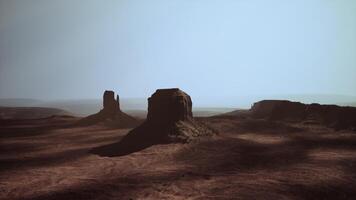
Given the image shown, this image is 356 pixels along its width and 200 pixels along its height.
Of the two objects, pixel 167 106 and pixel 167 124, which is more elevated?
pixel 167 106

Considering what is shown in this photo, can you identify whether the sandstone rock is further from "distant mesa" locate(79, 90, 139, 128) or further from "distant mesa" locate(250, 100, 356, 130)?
"distant mesa" locate(250, 100, 356, 130)

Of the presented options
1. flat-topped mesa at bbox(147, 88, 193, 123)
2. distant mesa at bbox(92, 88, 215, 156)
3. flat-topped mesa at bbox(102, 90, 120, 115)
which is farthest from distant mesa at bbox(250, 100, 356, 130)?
flat-topped mesa at bbox(102, 90, 120, 115)

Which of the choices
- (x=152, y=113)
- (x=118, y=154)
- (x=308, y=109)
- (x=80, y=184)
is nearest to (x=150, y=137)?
(x=152, y=113)

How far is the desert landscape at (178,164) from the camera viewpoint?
1447cm

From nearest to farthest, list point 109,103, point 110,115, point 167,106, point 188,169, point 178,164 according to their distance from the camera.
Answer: point 188,169, point 178,164, point 167,106, point 110,115, point 109,103

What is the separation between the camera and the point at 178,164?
2019cm

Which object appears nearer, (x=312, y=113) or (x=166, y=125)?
(x=166, y=125)

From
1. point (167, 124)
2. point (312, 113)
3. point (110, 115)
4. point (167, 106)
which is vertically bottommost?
point (110, 115)

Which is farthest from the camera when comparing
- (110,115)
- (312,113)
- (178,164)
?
(110,115)

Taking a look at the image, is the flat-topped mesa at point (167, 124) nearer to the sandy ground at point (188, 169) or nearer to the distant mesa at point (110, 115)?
the sandy ground at point (188, 169)

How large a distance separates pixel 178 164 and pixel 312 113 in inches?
1312

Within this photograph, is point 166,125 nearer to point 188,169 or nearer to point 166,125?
point 166,125

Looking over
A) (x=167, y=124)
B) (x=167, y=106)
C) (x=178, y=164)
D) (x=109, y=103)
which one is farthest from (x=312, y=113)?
(x=178, y=164)

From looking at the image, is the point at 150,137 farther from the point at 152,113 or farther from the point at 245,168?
the point at 245,168
